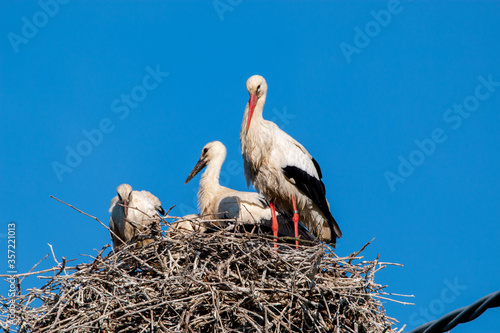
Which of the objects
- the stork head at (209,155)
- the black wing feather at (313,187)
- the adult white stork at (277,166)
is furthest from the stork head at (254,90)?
the stork head at (209,155)

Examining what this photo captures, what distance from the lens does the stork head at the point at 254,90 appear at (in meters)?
5.96

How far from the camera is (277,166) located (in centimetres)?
591

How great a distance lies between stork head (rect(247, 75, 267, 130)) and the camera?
19.6 ft

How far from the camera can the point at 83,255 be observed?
4.36 meters

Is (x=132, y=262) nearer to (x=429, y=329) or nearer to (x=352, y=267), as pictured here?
(x=352, y=267)

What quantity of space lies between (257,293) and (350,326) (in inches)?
23.9

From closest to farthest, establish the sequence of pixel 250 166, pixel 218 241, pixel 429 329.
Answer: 1. pixel 429 329
2. pixel 218 241
3. pixel 250 166

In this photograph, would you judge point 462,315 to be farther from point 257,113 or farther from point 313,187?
point 257,113

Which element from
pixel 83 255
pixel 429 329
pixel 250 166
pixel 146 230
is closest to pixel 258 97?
pixel 250 166

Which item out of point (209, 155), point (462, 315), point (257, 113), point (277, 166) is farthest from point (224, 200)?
point (462, 315)

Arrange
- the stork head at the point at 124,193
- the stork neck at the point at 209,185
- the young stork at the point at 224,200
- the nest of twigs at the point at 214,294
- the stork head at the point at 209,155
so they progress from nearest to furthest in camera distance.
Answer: the nest of twigs at the point at 214,294
the stork head at the point at 124,193
the young stork at the point at 224,200
the stork neck at the point at 209,185
the stork head at the point at 209,155

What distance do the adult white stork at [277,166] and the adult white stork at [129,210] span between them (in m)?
0.95

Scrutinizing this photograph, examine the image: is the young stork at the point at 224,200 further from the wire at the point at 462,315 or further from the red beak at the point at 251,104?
the wire at the point at 462,315

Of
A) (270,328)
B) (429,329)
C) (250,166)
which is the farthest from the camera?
(250,166)
